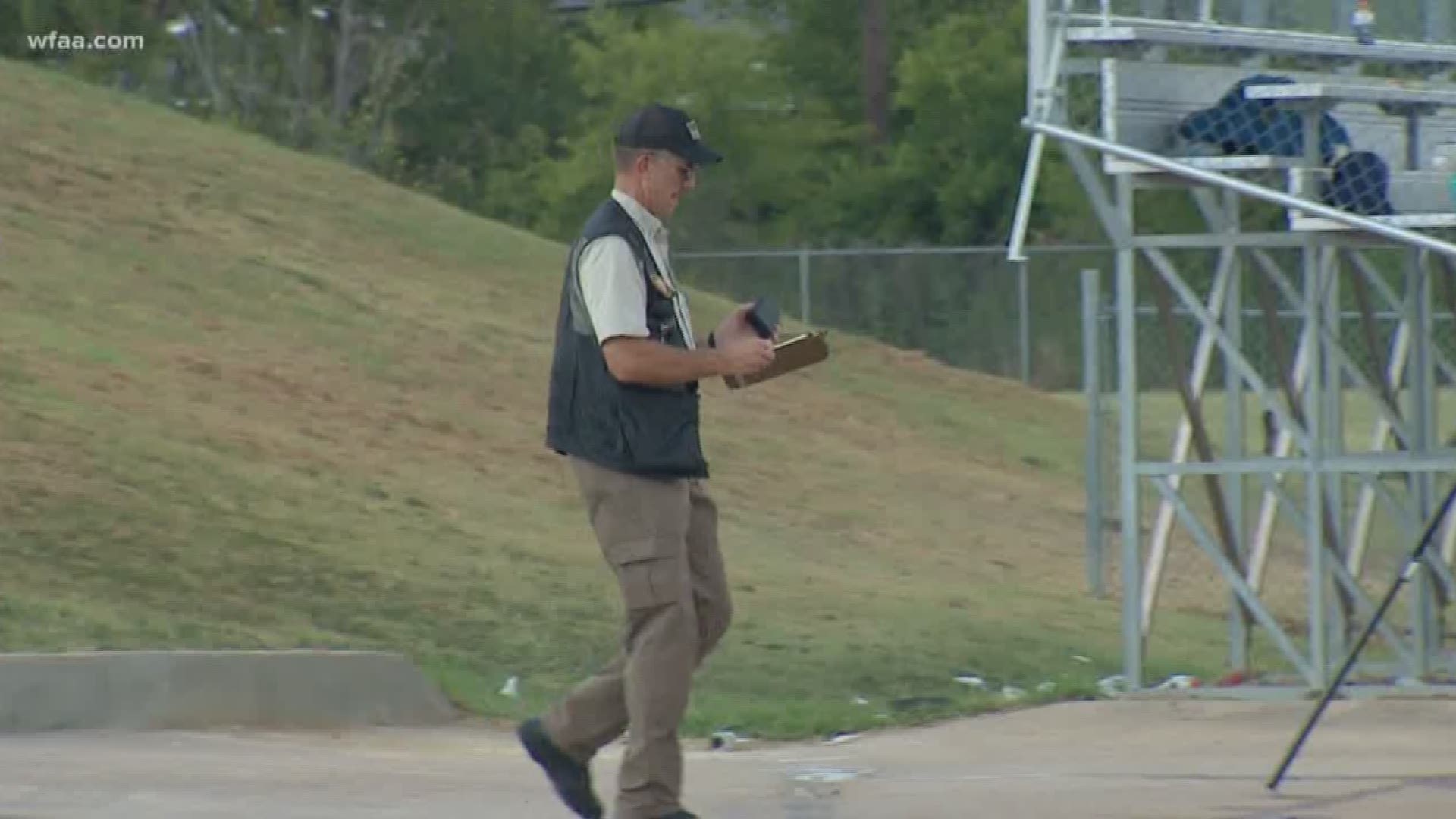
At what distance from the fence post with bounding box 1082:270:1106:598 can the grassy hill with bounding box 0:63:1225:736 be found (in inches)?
9.3

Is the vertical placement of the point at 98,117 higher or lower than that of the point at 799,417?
higher

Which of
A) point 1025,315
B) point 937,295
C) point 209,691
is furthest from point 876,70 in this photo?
point 209,691

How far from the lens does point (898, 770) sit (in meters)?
10.2

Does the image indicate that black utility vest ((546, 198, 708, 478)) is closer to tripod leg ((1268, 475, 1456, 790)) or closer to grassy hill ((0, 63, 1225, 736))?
tripod leg ((1268, 475, 1456, 790))

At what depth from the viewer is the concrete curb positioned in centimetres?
1073

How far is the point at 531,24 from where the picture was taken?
46.5m

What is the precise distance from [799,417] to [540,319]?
2.47 m

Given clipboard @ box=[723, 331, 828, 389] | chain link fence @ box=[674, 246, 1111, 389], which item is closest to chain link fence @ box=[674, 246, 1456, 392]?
chain link fence @ box=[674, 246, 1111, 389]

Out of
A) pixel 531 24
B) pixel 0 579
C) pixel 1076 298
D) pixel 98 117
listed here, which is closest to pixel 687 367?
pixel 0 579

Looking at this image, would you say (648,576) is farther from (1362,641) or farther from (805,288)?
(805,288)

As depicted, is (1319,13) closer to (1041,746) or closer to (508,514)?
(1041,746)

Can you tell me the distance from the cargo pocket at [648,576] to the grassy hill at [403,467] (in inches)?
165

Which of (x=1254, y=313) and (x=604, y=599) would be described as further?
(x=1254, y=313)

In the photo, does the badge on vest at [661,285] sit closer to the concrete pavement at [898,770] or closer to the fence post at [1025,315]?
the concrete pavement at [898,770]
